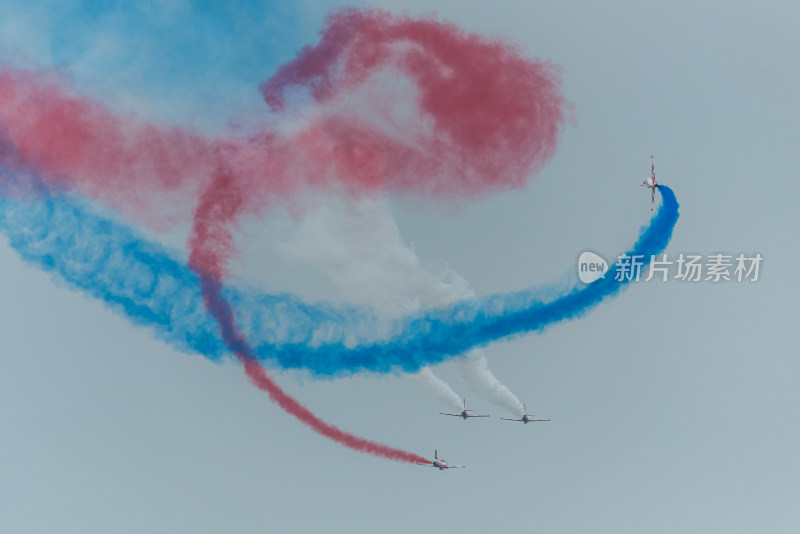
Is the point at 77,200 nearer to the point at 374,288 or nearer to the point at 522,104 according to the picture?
the point at 374,288

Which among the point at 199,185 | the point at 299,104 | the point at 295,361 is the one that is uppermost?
the point at 299,104

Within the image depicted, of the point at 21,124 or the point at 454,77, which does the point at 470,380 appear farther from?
the point at 21,124

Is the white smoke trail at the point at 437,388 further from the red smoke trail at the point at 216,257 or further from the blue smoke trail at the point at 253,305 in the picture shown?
the red smoke trail at the point at 216,257

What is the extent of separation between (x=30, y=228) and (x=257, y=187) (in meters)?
6.04

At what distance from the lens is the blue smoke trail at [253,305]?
3759 centimetres

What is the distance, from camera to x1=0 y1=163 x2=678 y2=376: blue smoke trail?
1480 inches

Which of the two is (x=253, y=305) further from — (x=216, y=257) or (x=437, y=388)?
(x=437, y=388)

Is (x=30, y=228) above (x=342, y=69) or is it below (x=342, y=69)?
below

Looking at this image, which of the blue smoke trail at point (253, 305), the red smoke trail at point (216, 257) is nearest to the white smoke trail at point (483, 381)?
the blue smoke trail at point (253, 305)

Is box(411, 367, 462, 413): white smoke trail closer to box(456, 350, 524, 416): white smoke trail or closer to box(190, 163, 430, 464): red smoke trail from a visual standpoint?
box(456, 350, 524, 416): white smoke trail

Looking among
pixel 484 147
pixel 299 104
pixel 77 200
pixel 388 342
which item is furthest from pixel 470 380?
pixel 77 200

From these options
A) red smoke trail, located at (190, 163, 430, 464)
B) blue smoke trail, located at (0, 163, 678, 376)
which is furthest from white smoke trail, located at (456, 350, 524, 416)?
red smoke trail, located at (190, 163, 430, 464)

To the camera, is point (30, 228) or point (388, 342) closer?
point (30, 228)

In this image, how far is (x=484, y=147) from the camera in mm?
39531
